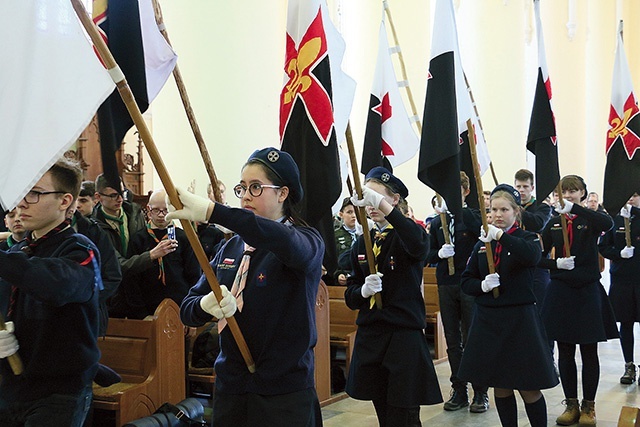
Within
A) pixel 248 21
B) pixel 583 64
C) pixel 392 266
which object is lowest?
pixel 392 266

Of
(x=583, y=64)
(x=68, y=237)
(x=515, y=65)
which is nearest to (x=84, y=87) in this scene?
(x=68, y=237)

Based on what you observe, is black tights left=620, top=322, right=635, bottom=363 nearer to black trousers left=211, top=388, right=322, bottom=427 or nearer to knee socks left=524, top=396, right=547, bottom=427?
knee socks left=524, top=396, right=547, bottom=427

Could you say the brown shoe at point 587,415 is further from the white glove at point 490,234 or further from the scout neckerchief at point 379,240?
the scout neckerchief at point 379,240

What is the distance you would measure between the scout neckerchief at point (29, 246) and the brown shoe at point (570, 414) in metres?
4.31

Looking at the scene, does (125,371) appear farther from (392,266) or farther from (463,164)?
(463,164)

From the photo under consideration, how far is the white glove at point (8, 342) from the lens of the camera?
2.77 meters

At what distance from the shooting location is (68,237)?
3066mm

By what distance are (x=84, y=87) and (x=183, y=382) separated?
10.8 feet

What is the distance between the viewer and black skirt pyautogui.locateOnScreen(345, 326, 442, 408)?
167 inches

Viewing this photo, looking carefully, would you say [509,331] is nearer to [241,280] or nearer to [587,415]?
[587,415]

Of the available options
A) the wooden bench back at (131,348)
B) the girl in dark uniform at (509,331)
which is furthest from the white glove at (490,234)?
the wooden bench back at (131,348)

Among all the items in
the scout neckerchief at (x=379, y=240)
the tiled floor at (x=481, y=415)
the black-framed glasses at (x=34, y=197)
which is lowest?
the tiled floor at (x=481, y=415)

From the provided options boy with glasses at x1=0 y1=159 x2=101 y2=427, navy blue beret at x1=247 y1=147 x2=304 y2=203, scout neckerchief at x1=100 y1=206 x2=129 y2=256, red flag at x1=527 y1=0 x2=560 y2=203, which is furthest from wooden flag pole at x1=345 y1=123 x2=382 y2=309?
scout neckerchief at x1=100 y1=206 x2=129 y2=256

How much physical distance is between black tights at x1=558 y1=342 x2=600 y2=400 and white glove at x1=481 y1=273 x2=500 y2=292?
1.52 meters
